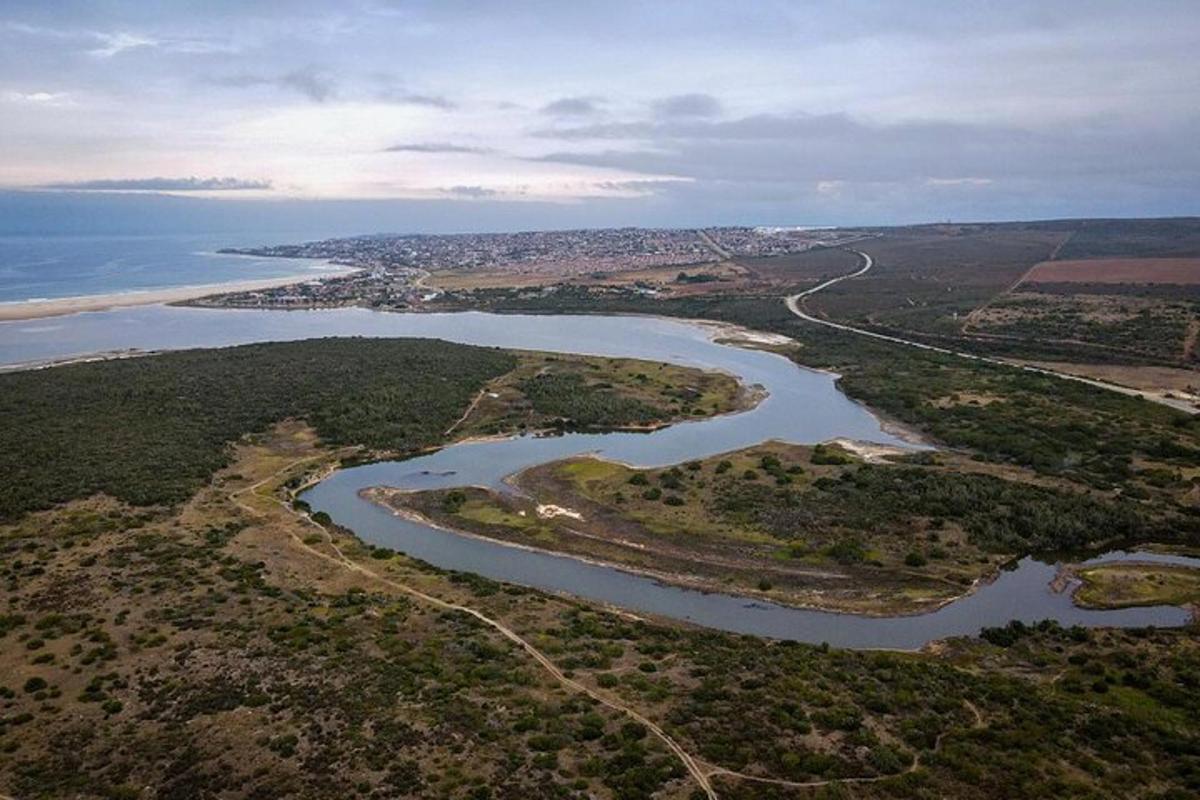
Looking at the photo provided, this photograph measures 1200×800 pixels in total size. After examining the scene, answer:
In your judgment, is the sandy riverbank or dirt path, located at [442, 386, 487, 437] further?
the sandy riverbank

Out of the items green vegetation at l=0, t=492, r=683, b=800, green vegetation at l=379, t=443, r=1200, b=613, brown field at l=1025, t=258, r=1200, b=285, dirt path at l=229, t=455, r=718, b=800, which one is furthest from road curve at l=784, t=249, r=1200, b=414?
green vegetation at l=0, t=492, r=683, b=800

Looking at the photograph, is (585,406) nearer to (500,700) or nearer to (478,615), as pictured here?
(478,615)

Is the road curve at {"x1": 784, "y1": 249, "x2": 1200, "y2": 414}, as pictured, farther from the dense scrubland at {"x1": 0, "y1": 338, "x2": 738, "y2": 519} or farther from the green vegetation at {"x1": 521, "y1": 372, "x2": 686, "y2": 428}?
the green vegetation at {"x1": 521, "y1": 372, "x2": 686, "y2": 428}

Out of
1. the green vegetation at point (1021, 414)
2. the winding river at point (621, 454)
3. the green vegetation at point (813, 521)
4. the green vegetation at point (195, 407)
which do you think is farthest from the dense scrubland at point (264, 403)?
the green vegetation at point (1021, 414)

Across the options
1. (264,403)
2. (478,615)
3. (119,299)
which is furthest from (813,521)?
(119,299)

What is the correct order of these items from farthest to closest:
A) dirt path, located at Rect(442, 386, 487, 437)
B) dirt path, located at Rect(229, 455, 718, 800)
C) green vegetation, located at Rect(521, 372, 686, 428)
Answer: green vegetation, located at Rect(521, 372, 686, 428), dirt path, located at Rect(442, 386, 487, 437), dirt path, located at Rect(229, 455, 718, 800)

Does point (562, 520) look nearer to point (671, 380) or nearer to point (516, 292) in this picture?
point (671, 380)

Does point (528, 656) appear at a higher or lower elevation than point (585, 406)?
lower

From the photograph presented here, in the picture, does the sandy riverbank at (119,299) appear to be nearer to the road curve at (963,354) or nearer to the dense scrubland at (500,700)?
the road curve at (963,354)
